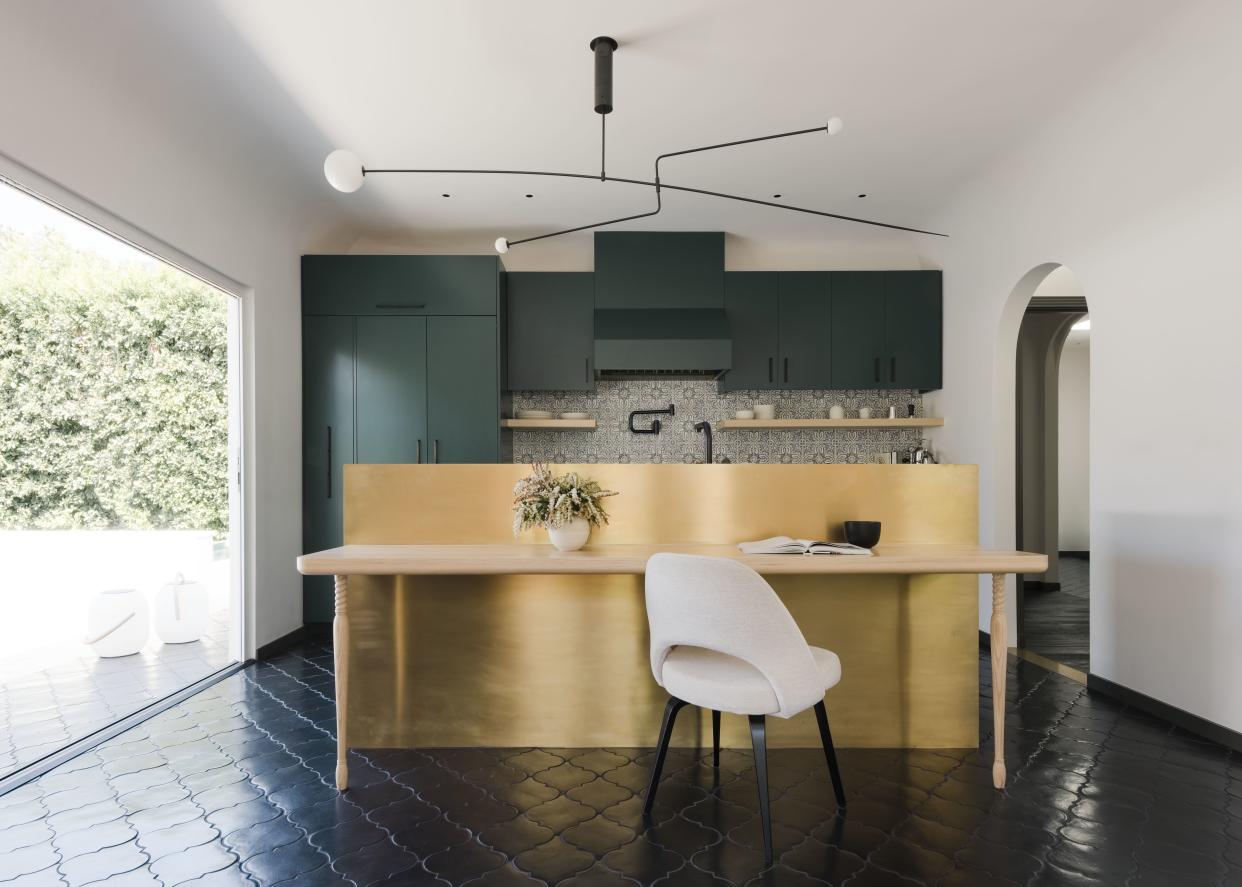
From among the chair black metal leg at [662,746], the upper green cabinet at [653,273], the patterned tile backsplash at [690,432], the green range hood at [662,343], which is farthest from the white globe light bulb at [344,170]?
the patterned tile backsplash at [690,432]

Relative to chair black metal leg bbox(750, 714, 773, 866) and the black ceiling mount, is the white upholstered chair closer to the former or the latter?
chair black metal leg bbox(750, 714, 773, 866)

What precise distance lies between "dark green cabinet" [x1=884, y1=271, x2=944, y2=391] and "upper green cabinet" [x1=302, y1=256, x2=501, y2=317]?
2.77 m

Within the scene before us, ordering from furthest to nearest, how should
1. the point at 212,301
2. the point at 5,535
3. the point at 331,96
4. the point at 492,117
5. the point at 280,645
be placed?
1. the point at 280,645
2. the point at 212,301
3. the point at 492,117
4. the point at 331,96
5. the point at 5,535

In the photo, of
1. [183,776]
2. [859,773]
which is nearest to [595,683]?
[859,773]

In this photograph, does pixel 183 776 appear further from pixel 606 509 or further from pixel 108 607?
pixel 606 509

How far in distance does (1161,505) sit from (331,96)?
3957 mm

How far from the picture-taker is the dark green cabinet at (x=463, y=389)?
4.68 metres

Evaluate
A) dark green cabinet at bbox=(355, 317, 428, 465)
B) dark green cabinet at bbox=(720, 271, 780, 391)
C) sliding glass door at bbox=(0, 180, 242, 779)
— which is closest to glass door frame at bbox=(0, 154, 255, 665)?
sliding glass door at bbox=(0, 180, 242, 779)

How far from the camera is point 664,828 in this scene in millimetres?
2070

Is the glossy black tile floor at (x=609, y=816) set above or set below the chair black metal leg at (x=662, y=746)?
below

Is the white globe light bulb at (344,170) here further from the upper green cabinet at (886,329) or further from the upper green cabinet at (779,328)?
the upper green cabinet at (886,329)

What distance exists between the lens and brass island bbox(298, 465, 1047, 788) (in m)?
2.71

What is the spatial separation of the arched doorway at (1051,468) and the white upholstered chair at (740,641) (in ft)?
8.39

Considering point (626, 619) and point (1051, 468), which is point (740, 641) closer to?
point (626, 619)
